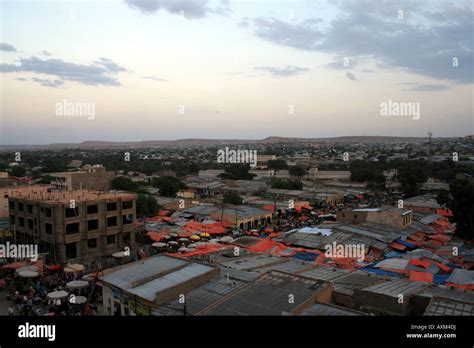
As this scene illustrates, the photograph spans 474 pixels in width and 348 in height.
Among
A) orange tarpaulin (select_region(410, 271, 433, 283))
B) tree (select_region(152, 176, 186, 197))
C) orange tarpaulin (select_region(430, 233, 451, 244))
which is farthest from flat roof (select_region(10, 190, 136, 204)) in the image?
orange tarpaulin (select_region(430, 233, 451, 244))

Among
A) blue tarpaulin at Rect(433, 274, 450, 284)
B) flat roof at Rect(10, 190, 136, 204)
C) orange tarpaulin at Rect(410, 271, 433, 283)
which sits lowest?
blue tarpaulin at Rect(433, 274, 450, 284)

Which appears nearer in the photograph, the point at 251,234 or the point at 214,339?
the point at 214,339

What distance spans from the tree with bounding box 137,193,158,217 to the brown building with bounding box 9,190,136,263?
7.17 metres

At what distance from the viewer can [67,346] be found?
3705 mm

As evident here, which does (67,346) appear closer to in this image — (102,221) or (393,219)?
(102,221)

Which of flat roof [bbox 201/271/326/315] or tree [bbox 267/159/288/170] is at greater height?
tree [bbox 267/159/288/170]

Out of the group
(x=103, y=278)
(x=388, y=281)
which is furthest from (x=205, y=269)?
(x=388, y=281)

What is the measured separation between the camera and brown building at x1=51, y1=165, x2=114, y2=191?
41.7 metres

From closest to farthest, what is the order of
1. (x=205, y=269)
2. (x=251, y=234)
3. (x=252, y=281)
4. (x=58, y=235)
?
1. (x=252, y=281)
2. (x=205, y=269)
3. (x=58, y=235)
4. (x=251, y=234)

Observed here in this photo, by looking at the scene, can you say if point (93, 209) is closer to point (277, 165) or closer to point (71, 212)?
point (71, 212)

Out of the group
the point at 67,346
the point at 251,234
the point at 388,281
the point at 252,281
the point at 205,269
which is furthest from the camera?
the point at 251,234

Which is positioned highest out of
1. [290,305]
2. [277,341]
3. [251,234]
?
[277,341]

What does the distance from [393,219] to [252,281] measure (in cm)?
1928

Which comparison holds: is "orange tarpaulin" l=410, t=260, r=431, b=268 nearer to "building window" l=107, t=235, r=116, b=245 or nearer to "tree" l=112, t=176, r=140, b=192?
"building window" l=107, t=235, r=116, b=245
